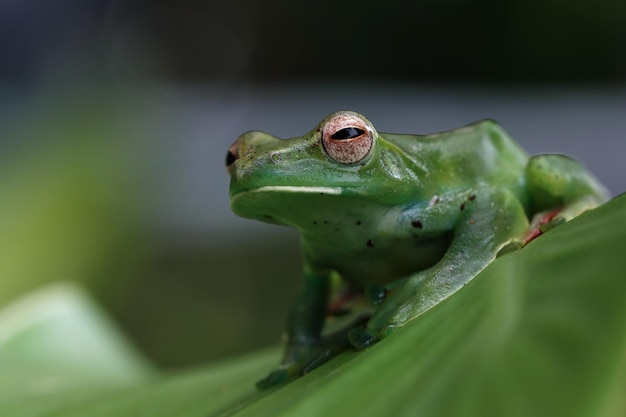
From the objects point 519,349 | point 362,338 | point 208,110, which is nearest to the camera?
point 519,349

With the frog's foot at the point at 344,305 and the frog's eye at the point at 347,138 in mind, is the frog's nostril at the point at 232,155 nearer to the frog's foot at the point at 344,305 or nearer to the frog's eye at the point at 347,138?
the frog's eye at the point at 347,138

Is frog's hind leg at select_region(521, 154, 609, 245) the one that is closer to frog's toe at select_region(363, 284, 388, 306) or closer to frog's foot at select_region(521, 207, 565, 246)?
frog's foot at select_region(521, 207, 565, 246)

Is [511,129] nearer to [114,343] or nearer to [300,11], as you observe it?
[114,343]

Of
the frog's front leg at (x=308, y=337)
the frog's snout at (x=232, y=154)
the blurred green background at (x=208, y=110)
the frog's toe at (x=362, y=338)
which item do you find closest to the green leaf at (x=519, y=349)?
the frog's toe at (x=362, y=338)

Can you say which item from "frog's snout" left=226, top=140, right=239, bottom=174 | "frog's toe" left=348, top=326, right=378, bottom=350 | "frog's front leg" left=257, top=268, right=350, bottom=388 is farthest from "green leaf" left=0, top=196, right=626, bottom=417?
"frog's snout" left=226, top=140, right=239, bottom=174

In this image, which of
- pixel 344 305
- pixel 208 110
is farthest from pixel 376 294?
pixel 208 110

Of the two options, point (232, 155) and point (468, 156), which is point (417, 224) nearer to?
point (468, 156)
